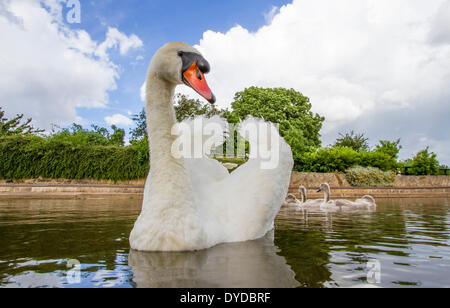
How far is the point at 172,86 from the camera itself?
3.24m

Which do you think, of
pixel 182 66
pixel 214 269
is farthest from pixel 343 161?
pixel 214 269

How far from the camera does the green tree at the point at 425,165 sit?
26.4 metres

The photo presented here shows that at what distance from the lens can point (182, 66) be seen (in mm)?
2971

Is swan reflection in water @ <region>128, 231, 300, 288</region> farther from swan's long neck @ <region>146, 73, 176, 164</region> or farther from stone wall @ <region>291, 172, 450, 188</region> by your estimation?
stone wall @ <region>291, 172, 450, 188</region>

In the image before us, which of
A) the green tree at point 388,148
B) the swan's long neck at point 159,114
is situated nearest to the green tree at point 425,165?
the green tree at point 388,148

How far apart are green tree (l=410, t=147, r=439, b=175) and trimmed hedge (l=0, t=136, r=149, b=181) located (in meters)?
22.3

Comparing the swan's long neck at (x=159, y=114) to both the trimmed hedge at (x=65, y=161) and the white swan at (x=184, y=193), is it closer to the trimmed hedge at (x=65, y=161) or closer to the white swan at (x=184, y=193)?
the white swan at (x=184, y=193)

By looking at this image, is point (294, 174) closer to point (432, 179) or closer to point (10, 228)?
point (432, 179)

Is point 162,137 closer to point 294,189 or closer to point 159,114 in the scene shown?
point 159,114

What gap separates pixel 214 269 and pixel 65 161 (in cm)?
2481

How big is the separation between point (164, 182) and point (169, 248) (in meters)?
0.60
